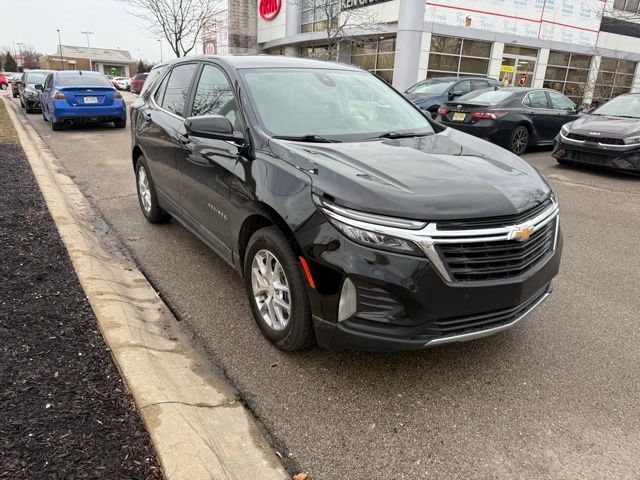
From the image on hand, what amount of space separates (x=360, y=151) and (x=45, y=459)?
2249 millimetres

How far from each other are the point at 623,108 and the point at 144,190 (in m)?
8.89

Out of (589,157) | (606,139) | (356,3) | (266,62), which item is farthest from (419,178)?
(356,3)

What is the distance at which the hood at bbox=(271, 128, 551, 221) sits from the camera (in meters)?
2.44

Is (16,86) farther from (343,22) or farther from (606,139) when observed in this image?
(606,139)

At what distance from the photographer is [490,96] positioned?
35.2ft

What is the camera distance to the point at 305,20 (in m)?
27.5

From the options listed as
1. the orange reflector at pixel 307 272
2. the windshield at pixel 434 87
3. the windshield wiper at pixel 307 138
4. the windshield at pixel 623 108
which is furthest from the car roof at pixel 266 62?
the windshield at pixel 434 87

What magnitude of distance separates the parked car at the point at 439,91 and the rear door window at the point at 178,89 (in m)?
8.56

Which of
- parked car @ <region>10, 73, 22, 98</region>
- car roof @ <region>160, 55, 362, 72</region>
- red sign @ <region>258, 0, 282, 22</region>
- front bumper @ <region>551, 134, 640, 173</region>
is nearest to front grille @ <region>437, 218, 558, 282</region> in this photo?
car roof @ <region>160, 55, 362, 72</region>

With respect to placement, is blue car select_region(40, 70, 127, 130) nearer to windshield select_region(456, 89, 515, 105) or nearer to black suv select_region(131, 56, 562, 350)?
windshield select_region(456, 89, 515, 105)

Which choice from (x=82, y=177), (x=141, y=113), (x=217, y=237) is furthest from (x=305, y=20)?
(x=217, y=237)

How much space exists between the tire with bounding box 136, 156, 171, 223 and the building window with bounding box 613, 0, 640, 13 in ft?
96.9

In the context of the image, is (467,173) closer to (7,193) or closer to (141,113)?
(141,113)

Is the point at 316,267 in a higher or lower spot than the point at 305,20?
lower
